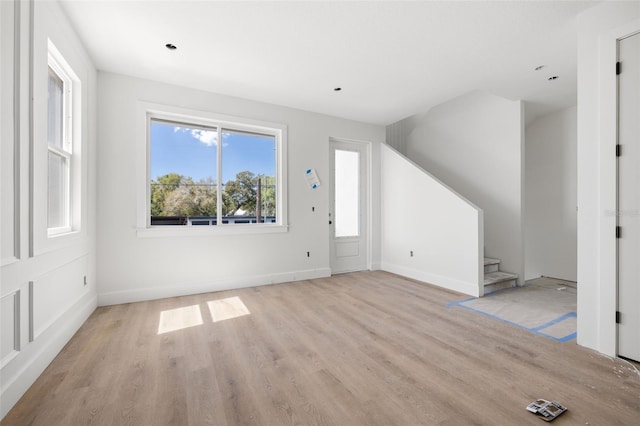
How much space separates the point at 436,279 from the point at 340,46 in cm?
349

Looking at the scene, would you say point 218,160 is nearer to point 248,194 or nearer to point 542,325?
point 248,194

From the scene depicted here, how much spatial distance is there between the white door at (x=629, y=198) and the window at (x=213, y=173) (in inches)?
150

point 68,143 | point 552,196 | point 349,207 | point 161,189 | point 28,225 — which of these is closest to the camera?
point 28,225

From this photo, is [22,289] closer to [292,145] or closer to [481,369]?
[481,369]

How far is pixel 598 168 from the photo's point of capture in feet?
7.47

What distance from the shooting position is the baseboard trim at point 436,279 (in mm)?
3809

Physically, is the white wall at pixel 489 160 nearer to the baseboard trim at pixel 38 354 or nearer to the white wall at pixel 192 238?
the white wall at pixel 192 238

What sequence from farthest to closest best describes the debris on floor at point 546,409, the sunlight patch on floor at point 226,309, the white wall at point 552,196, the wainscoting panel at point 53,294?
the white wall at point 552,196 < the sunlight patch on floor at point 226,309 < the wainscoting panel at point 53,294 < the debris on floor at point 546,409

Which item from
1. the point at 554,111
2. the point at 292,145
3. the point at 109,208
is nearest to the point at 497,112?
the point at 554,111

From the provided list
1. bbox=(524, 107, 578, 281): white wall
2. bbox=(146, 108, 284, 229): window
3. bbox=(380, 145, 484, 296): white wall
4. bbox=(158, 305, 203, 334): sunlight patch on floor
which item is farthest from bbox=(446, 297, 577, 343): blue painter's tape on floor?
bbox=(158, 305, 203, 334): sunlight patch on floor

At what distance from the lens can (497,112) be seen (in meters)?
4.61

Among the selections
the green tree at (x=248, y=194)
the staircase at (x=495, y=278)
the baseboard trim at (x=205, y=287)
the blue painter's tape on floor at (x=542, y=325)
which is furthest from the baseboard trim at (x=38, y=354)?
the staircase at (x=495, y=278)

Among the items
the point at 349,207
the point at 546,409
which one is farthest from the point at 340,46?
the point at 546,409

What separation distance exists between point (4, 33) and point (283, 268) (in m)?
3.70
